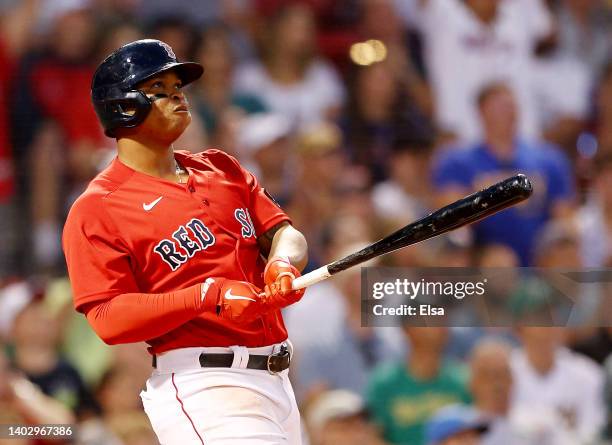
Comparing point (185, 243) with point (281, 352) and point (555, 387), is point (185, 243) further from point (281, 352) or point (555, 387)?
point (555, 387)

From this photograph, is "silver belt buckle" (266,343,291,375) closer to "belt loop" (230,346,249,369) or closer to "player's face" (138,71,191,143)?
"belt loop" (230,346,249,369)

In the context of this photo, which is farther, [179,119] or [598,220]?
[598,220]

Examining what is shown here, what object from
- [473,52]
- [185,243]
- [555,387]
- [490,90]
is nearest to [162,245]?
[185,243]

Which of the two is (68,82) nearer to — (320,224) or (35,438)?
(320,224)

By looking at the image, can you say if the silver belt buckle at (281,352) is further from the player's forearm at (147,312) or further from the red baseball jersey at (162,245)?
the player's forearm at (147,312)

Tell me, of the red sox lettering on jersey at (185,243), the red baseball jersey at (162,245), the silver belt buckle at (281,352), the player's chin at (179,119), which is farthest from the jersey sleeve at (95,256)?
the silver belt buckle at (281,352)

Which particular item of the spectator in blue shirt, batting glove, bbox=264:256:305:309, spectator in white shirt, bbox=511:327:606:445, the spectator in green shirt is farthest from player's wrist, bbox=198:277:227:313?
the spectator in blue shirt
